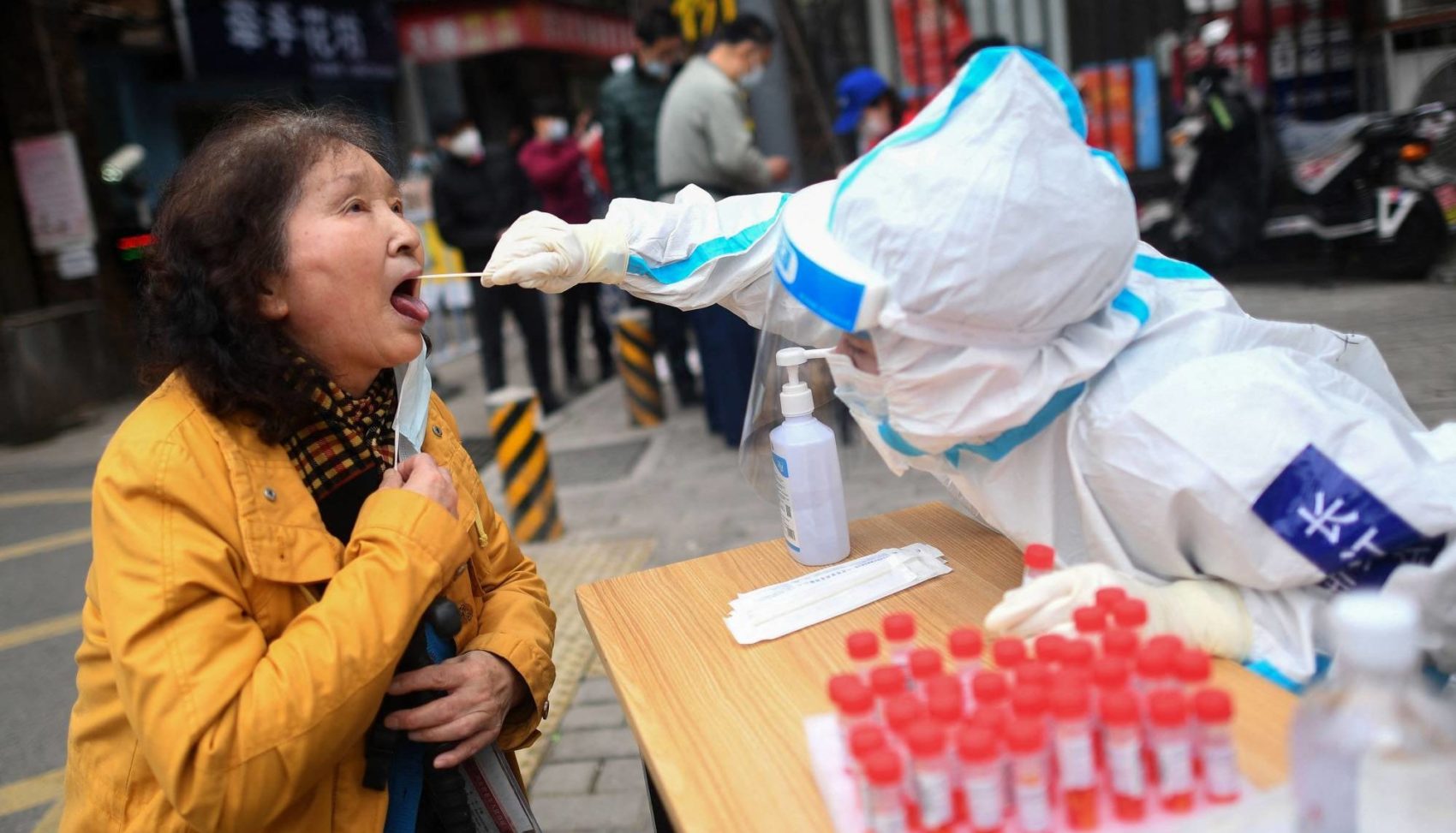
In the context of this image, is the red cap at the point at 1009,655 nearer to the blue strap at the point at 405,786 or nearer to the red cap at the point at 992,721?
the red cap at the point at 992,721

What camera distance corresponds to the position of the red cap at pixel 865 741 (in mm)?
945

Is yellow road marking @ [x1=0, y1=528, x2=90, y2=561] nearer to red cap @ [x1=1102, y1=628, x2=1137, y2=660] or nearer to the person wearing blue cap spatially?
the person wearing blue cap

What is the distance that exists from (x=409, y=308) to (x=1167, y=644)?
1186 millimetres

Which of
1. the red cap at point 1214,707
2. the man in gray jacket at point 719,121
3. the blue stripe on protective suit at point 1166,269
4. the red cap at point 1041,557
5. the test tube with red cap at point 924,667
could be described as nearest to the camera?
the red cap at point 1214,707

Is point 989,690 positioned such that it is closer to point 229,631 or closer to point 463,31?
point 229,631

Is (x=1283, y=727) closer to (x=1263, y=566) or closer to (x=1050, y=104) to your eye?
(x=1263, y=566)

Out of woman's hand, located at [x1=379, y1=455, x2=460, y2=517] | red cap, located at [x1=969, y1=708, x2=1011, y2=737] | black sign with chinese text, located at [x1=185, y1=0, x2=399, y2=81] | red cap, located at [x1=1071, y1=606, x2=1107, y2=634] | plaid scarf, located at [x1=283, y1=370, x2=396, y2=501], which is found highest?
black sign with chinese text, located at [x1=185, y1=0, x2=399, y2=81]

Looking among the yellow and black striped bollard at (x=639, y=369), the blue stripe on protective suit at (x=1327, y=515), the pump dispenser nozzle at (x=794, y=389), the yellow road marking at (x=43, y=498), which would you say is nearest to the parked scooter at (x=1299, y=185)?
the yellow and black striped bollard at (x=639, y=369)

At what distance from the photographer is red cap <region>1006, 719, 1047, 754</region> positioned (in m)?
0.91

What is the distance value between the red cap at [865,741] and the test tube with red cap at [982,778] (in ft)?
0.24

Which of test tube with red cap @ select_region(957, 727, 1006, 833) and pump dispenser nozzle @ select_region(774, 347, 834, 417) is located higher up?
pump dispenser nozzle @ select_region(774, 347, 834, 417)

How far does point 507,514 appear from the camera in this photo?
15.6 feet

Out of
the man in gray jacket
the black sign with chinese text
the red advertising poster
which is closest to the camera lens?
the man in gray jacket

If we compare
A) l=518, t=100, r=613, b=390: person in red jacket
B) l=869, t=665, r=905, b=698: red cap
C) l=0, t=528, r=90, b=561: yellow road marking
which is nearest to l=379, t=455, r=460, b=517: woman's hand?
l=869, t=665, r=905, b=698: red cap
